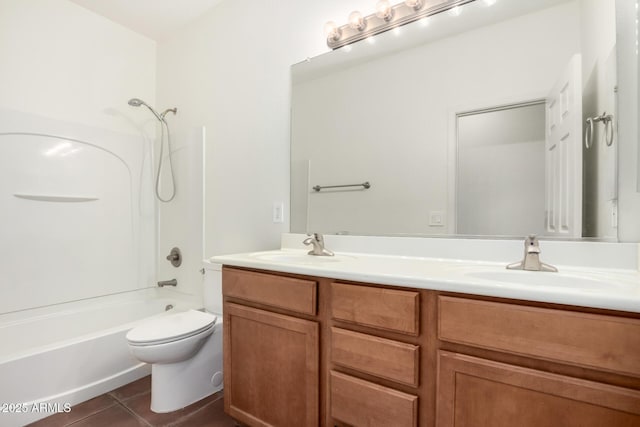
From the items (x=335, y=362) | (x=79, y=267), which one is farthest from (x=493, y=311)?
(x=79, y=267)

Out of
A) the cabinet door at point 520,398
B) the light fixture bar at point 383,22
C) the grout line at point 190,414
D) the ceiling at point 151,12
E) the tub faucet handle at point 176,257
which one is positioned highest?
the ceiling at point 151,12

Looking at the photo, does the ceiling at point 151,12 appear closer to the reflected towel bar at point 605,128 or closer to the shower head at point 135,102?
the shower head at point 135,102

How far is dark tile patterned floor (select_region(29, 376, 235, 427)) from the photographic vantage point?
156 centimetres

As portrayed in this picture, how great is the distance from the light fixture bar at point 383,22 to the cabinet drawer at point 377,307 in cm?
132

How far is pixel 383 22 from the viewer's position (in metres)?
1.59

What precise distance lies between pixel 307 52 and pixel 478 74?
38.5 inches

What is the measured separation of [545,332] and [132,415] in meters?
1.91

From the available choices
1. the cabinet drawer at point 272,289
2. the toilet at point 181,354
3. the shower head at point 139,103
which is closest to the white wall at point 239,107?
the shower head at point 139,103

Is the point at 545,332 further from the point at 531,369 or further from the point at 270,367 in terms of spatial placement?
the point at 270,367

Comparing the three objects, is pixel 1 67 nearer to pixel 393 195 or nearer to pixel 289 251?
pixel 289 251

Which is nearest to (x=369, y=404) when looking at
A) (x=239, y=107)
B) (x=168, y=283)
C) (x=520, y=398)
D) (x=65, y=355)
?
(x=520, y=398)

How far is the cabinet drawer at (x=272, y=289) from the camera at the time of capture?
3.97 feet

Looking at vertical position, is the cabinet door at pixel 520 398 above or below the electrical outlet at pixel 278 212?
below

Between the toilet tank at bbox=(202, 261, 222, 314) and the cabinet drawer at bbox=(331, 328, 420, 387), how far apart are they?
43.1 inches
